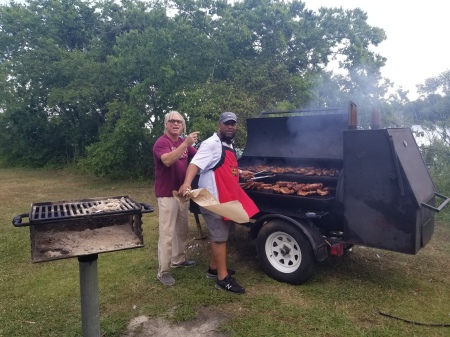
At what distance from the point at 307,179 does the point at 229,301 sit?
78.1 inches

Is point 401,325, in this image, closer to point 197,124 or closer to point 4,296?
point 4,296

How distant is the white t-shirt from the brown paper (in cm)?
32

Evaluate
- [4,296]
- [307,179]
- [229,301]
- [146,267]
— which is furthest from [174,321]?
[307,179]

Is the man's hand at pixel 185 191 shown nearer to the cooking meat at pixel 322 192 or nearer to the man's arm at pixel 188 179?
the man's arm at pixel 188 179

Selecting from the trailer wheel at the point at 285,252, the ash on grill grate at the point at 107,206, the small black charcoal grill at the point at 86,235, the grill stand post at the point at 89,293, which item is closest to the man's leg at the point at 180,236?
the trailer wheel at the point at 285,252

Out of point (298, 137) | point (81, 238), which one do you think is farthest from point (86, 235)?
point (298, 137)

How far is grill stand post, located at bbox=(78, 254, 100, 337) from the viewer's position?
246cm

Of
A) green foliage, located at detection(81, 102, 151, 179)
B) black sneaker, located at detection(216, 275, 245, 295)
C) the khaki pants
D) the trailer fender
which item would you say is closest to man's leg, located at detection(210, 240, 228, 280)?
black sneaker, located at detection(216, 275, 245, 295)

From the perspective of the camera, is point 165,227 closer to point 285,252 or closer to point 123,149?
point 285,252

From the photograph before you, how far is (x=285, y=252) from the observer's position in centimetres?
398

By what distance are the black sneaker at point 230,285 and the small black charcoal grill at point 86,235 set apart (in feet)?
5.06

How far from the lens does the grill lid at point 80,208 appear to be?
234cm

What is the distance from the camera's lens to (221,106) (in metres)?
10.1

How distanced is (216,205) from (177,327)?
1180 mm
